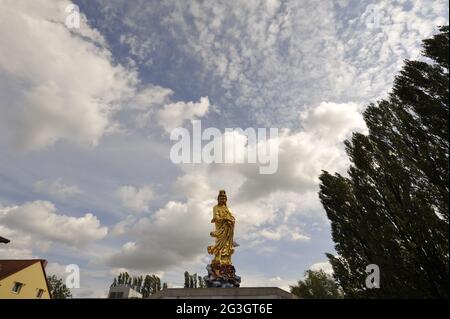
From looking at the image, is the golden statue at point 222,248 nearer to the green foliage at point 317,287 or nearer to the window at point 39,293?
the green foliage at point 317,287

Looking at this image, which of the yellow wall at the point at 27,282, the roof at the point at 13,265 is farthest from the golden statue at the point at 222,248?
the roof at the point at 13,265

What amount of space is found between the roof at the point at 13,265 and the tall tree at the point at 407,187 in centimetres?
2683

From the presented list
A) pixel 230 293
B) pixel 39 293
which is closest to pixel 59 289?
pixel 39 293

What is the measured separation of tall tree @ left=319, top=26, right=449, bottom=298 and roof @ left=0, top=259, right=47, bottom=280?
2683 centimetres

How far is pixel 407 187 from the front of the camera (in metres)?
11.6

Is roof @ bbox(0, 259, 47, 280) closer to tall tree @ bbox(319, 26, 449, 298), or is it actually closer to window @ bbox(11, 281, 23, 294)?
window @ bbox(11, 281, 23, 294)

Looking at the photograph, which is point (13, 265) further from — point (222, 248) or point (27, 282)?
point (222, 248)

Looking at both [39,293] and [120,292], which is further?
[39,293]

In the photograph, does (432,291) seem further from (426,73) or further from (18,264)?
(18,264)

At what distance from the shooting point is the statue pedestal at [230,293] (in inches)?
436

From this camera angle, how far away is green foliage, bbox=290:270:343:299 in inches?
1131

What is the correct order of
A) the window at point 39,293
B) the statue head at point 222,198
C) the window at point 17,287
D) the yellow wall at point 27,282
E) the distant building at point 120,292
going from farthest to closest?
the window at point 39,293, the window at point 17,287, the yellow wall at point 27,282, the statue head at point 222,198, the distant building at point 120,292

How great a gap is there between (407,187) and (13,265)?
31537 millimetres
